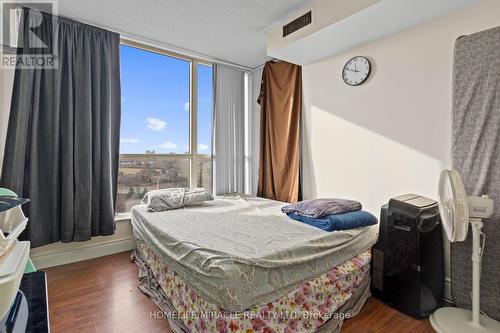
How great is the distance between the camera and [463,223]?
1.53 m

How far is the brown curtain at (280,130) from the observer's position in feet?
10.9

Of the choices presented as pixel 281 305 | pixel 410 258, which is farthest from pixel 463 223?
pixel 281 305

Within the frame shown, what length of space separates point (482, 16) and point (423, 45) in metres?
0.39

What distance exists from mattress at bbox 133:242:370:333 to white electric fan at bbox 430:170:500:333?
1.83 ft

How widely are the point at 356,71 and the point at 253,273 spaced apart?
A: 2.31 metres

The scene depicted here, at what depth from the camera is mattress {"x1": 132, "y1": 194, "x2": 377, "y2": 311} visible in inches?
53.3

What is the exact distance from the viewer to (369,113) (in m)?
2.57

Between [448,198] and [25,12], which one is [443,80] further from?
[25,12]

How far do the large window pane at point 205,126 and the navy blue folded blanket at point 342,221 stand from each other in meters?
1.96

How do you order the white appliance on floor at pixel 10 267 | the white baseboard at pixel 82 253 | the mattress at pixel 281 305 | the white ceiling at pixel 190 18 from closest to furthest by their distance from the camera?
1. the white appliance on floor at pixel 10 267
2. the mattress at pixel 281 305
3. the white ceiling at pixel 190 18
4. the white baseboard at pixel 82 253

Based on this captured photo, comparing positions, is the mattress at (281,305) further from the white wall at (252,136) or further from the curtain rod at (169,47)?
the curtain rod at (169,47)

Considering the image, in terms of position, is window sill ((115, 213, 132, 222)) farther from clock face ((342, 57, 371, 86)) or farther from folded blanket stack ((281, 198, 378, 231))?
clock face ((342, 57, 371, 86))

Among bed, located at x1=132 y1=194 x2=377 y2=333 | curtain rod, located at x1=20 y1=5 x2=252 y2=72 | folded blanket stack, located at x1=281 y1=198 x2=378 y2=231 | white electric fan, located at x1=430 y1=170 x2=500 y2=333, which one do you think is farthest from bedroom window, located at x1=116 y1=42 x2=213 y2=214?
white electric fan, located at x1=430 y1=170 x2=500 y2=333

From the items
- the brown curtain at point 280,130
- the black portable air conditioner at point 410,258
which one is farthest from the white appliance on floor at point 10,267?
the brown curtain at point 280,130
